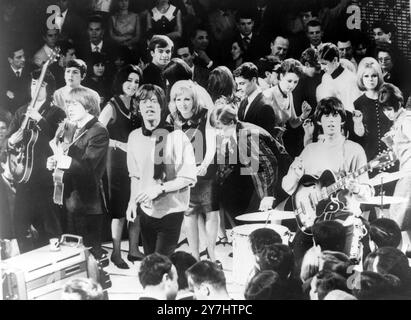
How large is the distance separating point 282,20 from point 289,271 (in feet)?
5.40

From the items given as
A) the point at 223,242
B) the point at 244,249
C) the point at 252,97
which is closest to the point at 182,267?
the point at 223,242

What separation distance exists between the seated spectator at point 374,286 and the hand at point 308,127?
0.97 m

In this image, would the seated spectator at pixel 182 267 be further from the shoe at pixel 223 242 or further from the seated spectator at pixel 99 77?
the seated spectator at pixel 99 77

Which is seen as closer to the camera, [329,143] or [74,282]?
[74,282]

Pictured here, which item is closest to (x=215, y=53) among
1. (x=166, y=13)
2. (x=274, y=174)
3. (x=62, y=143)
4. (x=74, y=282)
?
(x=166, y=13)

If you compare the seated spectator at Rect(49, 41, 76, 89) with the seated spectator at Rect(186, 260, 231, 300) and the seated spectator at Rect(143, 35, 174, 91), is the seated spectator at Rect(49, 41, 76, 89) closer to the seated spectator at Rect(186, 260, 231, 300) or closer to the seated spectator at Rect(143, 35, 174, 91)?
the seated spectator at Rect(143, 35, 174, 91)

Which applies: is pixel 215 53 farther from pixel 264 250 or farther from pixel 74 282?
pixel 74 282

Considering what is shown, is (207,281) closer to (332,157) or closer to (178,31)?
(332,157)

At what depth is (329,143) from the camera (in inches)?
139

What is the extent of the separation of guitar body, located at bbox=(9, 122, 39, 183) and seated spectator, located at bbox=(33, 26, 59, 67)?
46 cm

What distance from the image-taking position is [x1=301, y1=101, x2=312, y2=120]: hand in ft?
11.5

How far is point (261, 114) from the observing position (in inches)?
138

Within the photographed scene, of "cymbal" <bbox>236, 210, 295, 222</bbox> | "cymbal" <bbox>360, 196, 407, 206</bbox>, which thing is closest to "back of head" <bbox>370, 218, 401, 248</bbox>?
"cymbal" <bbox>360, 196, 407, 206</bbox>

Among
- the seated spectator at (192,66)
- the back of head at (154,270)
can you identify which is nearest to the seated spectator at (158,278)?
the back of head at (154,270)
